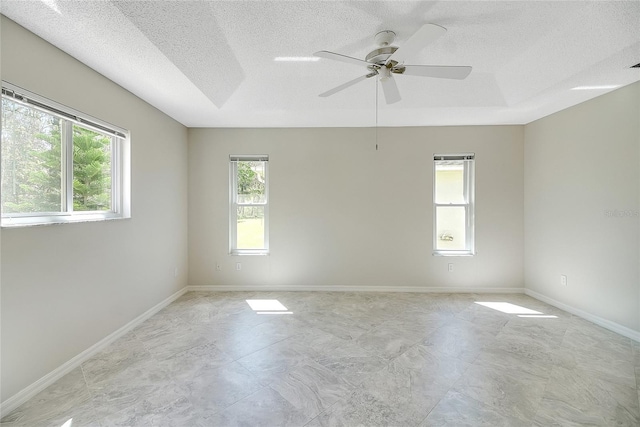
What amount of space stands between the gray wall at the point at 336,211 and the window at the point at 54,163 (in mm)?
1400

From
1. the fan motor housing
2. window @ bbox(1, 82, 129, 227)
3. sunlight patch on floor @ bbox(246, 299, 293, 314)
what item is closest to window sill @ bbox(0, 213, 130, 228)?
window @ bbox(1, 82, 129, 227)

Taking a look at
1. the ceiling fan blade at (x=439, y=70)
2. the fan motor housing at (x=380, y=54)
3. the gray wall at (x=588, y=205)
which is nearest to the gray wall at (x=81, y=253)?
the fan motor housing at (x=380, y=54)

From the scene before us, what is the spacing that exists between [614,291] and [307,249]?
11.7ft

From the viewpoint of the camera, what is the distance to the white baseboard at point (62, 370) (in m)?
1.66

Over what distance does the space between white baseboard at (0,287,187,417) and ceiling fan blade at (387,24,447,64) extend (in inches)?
132

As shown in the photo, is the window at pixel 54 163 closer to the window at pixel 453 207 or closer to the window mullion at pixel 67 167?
the window mullion at pixel 67 167

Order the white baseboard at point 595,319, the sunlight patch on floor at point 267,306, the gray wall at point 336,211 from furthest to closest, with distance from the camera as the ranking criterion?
1. the gray wall at point 336,211
2. the sunlight patch on floor at point 267,306
3. the white baseboard at point 595,319

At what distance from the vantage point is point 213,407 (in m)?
1.67

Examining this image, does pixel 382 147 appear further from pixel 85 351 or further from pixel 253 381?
pixel 85 351

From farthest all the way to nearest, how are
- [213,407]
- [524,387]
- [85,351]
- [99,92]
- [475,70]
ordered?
1. [475,70]
2. [99,92]
3. [85,351]
4. [524,387]
5. [213,407]

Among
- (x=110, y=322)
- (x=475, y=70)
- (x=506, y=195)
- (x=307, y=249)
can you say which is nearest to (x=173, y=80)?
(x=110, y=322)

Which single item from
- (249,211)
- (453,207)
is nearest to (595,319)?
(453,207)

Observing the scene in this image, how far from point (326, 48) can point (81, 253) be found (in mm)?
2727

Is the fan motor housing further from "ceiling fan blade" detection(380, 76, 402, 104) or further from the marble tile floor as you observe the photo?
the marble tile floor
